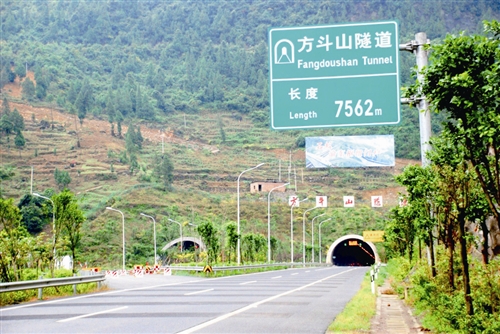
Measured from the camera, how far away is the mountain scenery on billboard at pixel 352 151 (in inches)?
1438

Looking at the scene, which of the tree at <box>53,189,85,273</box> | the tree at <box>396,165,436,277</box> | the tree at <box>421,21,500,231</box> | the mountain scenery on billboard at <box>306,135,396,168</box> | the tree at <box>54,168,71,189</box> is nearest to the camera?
the tree at <box>421,21,500,231</box>

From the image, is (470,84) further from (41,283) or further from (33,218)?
(33,218)

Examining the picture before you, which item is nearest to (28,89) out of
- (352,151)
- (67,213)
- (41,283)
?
(352,151)

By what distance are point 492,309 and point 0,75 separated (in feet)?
415

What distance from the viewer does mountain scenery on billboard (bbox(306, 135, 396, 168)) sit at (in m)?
36.5

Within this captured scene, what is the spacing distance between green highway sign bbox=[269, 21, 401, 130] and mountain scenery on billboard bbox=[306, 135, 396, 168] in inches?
783

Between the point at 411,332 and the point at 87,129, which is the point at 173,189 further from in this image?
the point at 411,332

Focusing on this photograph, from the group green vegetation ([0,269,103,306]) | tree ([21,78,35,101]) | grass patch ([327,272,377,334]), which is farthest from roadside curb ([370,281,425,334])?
tree ([21,78,35,101])

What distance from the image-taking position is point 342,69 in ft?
53.6

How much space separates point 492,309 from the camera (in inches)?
374

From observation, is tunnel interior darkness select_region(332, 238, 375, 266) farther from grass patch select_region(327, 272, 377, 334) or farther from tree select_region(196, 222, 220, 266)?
grass patch select_region(327, 272, 377, 334)

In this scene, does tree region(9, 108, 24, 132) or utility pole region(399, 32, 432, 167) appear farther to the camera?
tree region(9, 108, 24, 132)

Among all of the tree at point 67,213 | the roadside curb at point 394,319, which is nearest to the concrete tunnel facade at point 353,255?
the tree at point 67,213

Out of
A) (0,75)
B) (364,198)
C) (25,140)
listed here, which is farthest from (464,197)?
(0,75)
